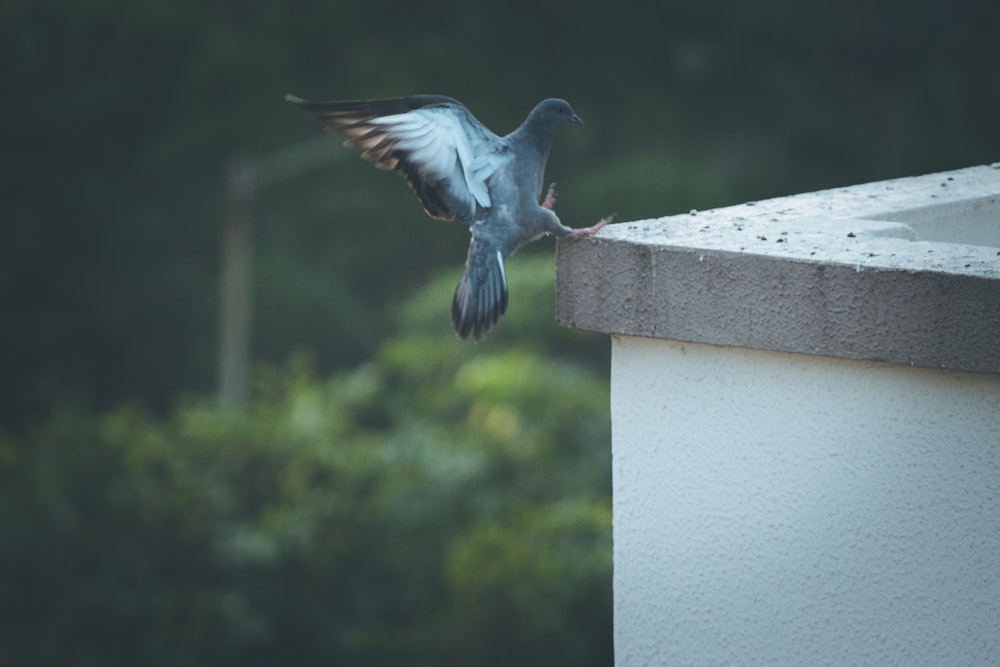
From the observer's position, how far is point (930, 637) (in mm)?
2627

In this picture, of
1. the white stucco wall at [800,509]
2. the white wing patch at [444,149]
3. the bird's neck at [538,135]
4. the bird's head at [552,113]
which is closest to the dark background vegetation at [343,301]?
the bird's head at [552,113]

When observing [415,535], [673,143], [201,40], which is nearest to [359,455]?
[415,535]

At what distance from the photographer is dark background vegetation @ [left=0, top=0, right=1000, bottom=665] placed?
12.7m

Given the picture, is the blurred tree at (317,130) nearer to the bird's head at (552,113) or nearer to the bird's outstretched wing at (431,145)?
the bird's head at (552,113)

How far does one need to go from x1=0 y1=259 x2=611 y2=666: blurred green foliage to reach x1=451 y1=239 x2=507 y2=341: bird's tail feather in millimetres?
7912

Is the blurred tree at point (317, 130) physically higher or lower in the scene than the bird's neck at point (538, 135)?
higher

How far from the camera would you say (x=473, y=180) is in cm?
415

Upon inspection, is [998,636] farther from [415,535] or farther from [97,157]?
[97,157]

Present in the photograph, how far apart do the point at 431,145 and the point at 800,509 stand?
1.61 meters

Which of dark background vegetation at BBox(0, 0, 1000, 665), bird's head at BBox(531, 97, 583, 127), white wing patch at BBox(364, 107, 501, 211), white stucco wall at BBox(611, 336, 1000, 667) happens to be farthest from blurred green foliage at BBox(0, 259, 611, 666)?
white stucco wall at BBox(611, 336, 1000, 667)

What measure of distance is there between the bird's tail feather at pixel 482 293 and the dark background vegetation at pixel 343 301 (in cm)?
792

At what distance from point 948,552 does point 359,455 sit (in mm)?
12010

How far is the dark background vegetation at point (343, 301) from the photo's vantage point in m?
12.7

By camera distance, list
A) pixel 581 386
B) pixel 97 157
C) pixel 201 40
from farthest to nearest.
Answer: pixel 201 40
pixel 97 157
pixel 581 386
